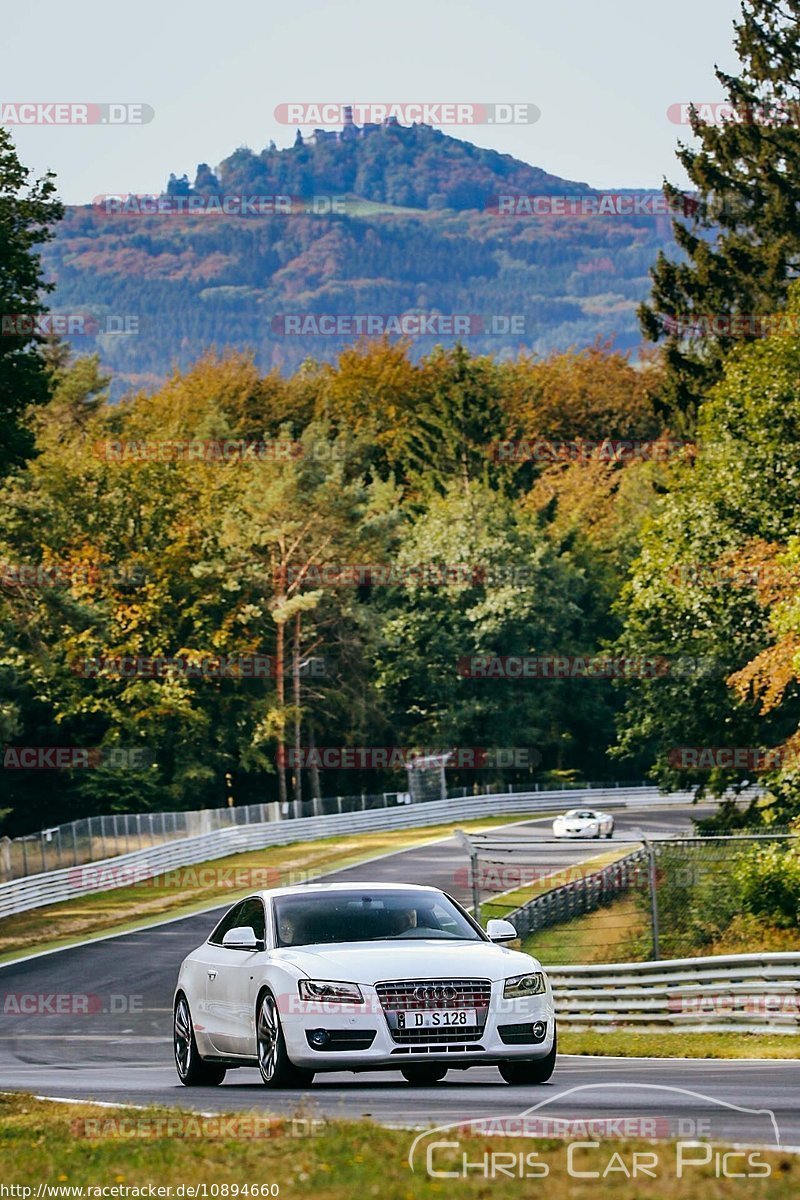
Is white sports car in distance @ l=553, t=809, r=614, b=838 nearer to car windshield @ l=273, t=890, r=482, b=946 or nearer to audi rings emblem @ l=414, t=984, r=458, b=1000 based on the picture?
car windshield @ l=273, t=890, r=482, b=946

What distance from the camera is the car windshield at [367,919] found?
13922mm

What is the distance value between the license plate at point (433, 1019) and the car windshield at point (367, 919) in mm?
1010

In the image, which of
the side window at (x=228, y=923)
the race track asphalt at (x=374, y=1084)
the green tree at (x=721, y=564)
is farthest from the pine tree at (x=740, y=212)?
the side window at (x=228, y=923)

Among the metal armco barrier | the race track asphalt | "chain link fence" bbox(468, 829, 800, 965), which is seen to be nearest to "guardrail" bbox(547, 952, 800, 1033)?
"chain link fence" bbox(468, 829, 800, 965)

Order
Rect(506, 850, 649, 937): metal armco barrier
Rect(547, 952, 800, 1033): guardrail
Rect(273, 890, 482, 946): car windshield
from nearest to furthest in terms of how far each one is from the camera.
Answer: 1. Rect(273, 890, 482, 946): car windshield
2. Rect(547, 952, 800, 1033): guardrail
3. Rect(506, 850, 649, 937): metal armco barrier

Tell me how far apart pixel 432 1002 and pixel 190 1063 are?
3018 millimetres

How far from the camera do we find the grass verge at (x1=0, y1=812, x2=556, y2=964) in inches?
1791

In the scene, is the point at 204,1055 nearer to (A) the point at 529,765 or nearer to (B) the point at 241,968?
(B) the point at 241,968

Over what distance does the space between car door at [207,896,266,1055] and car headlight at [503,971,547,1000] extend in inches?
70.1

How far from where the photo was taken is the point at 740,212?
56000mm

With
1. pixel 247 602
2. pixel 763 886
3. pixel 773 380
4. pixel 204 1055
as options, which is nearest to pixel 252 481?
pixel 247 602

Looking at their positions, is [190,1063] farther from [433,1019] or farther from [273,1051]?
[433,1019]

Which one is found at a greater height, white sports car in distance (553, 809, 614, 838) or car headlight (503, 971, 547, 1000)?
car headlight (503, 971, 547, 1000)

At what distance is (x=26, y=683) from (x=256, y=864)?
11.8 metres
